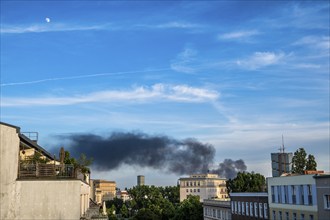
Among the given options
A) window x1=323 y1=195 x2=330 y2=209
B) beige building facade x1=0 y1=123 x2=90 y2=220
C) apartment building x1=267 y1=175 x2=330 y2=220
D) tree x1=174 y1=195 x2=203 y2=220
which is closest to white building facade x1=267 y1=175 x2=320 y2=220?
apartment building x1=267 y1=175 x2=330 y2=220

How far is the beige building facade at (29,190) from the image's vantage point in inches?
1193

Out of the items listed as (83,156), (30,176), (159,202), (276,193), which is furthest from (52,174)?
(159,202)

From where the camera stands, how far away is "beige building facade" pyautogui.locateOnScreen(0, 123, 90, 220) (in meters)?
30.3

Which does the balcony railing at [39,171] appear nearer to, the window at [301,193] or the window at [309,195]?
the window at [309,195]

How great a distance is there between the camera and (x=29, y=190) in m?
30.9

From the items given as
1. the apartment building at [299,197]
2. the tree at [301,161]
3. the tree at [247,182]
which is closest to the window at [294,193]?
the apartment building at [299,197]

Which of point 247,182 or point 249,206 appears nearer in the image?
point 249,206

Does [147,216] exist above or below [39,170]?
below

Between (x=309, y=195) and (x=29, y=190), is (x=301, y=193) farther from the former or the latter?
(x=29, y=190)

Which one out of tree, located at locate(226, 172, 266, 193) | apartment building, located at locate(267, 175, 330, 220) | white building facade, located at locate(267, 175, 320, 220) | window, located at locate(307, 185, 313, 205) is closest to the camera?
apartment building, located at locate(267, 175, 330, 220)

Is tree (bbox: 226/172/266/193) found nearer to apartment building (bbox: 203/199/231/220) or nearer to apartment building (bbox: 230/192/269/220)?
apartment building (bbox: 203/199/231/220)

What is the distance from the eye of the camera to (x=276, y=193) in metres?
59.6

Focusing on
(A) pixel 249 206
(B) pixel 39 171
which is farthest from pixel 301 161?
(B) pixel 39 171

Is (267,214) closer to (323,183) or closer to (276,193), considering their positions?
(276,193)
